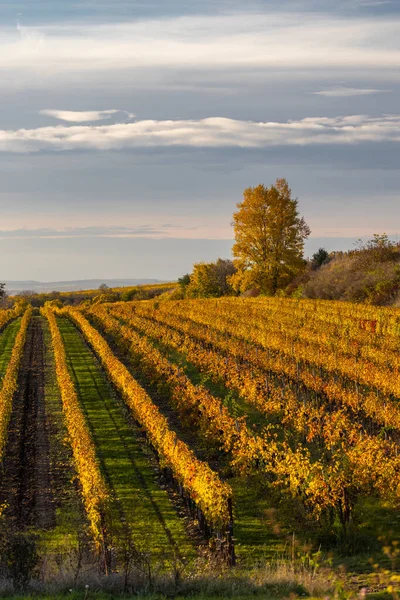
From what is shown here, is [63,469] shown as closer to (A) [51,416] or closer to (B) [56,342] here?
(A) [51,416]

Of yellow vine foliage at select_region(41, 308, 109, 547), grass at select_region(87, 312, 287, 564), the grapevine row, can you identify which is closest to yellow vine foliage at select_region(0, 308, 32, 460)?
yellow vine foliage at select_region(41, 308, 109, 547)

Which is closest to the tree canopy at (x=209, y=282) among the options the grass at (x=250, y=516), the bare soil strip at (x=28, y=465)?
the bare soil strip at (x=28, y=465)

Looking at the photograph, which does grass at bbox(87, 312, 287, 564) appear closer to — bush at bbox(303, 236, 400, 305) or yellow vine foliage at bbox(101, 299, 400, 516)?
yellow vine foliage at bbox(101, 299, 400, 516)

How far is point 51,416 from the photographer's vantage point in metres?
29.3

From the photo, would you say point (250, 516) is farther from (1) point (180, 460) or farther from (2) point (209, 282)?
(2) point (209, 282)

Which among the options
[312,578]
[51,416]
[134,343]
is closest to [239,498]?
[312,578]

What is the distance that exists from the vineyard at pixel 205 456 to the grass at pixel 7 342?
51.5 inches

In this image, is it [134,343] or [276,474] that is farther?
[134,343]

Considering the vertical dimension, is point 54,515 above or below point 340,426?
below

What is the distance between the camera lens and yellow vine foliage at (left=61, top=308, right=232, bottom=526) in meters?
16.2

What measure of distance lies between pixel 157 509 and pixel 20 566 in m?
7.21

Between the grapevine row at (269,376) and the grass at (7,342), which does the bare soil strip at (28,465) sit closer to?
the grass at (7,342)

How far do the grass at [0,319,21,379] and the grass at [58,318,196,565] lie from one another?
402 inches

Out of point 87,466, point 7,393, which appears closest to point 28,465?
point 87,466
